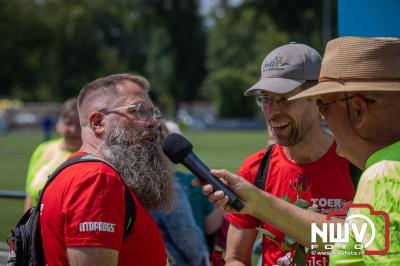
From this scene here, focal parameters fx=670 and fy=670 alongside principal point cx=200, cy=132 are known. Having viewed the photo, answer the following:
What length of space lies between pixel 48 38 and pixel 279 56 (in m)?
81.5

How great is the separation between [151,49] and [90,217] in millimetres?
87328

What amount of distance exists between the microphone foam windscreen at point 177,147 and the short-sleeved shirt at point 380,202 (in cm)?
83

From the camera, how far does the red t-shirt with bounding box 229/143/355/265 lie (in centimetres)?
380

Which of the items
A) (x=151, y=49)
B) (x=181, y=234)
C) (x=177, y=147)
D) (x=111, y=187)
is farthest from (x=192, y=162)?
(x=151, y=49)

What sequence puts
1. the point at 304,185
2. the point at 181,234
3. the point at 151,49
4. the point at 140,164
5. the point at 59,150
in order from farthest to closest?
the point at 151,49, the point at 59,150, the point at 181,234, the point at 304,185, the point at 140,164

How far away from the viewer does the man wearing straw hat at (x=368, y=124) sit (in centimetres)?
211

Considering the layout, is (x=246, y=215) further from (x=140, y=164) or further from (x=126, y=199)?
(x=126, y=199)

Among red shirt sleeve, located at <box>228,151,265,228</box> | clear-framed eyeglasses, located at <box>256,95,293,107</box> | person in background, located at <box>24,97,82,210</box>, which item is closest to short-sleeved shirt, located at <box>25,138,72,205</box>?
person in background, located at <box>24,97,82,210</box>

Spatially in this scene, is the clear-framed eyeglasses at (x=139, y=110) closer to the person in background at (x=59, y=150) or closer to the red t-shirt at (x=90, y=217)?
the red t-shirt at (x=90, y=217)

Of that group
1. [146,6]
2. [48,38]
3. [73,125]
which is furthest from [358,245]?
[48,38]

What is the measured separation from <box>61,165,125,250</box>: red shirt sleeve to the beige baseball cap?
1237 mm

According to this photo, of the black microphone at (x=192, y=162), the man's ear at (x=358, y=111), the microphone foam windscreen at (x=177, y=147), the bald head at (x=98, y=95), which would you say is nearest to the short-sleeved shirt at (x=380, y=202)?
the man's ear at (x=358, y=111)

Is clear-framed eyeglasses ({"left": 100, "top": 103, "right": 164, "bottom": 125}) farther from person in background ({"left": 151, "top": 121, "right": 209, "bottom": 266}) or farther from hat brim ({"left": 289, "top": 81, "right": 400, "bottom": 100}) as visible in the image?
person in background ({"left": 151, "top": 121, "right": 209, "bottom": 266})

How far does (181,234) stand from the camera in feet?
Answer: 17.0
